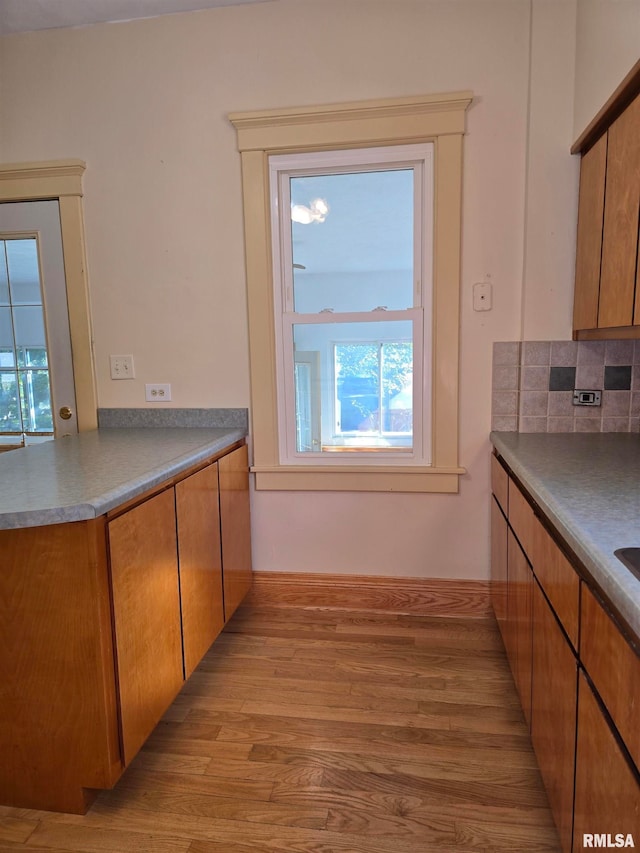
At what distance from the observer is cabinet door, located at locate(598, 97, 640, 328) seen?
1578 millimetres

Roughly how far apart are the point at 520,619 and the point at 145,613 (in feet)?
3.85

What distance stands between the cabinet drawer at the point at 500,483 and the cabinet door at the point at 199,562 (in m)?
1.15

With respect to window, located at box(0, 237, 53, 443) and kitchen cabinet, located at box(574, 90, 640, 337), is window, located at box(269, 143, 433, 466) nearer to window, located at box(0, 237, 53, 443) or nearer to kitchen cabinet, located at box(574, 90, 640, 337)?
kitchen cabinet, located at box(574, 90, 640, 337)

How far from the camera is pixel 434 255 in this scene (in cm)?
226

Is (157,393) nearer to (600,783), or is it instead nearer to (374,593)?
(374,593)

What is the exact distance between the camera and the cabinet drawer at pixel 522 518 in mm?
1507

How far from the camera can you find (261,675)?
2029 mm

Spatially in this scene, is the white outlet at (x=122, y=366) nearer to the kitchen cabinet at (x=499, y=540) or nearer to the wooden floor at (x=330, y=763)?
the wooden floor at (x=330, y=763)

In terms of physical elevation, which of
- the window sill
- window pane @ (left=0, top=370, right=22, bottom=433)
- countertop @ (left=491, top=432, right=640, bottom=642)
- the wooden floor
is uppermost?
window pane @ (left=0, top=370, right=22, bottom=433)

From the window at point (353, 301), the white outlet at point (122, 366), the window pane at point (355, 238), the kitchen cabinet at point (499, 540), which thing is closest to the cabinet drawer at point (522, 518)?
the kitchen cabinet at point (499, 540)

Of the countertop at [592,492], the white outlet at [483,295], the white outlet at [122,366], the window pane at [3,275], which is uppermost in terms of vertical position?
the window pane at [3,275]

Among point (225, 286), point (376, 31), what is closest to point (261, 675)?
point (225, 286)

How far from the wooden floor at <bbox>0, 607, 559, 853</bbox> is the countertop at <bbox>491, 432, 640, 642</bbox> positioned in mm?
846

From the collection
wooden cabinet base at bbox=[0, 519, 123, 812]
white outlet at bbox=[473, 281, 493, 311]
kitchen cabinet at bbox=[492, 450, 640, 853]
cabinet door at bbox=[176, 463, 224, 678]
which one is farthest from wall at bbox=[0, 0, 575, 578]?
wooden cabinet base at bbox=[0, 519, 123, 812]
